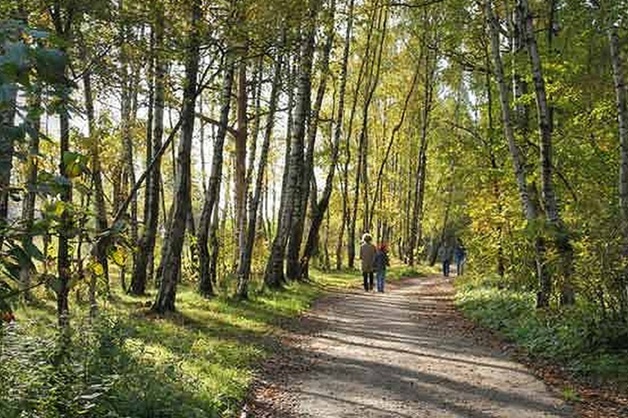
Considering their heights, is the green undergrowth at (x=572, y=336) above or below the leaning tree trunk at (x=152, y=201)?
below

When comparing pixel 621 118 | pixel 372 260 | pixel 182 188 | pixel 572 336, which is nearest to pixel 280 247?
pixel 372 260

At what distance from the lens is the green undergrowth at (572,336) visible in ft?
25.9

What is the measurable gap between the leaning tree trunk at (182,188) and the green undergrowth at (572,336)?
244 inches

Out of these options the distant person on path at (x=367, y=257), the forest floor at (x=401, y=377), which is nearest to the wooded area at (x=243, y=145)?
the forest floor at (x=401, y=377)

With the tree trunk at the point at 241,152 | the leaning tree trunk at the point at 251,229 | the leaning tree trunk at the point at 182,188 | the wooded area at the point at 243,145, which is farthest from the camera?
the tree trunk at the point at 241,152

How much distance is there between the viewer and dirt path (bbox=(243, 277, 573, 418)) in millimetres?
6586

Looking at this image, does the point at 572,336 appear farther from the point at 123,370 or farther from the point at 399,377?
the point at 123,370

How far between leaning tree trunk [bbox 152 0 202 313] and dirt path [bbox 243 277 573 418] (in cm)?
294

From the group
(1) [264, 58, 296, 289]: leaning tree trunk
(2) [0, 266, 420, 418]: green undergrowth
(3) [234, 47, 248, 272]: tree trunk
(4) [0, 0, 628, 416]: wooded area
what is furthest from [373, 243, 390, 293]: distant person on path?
(2) [0, 266, 420, 418]: green undergrowth

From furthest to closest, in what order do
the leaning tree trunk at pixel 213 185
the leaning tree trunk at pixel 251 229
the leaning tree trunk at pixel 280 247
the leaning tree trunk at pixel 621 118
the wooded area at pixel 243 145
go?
1. the leaning tree trunk at pixel 280 247
2. the leaning tree trunk at pixel 251 229
3. the leaning tree trunk at pixel 213 185
4. the leaning tree trunk at pixel 621 118
5. the wooded area at pixel 243 145

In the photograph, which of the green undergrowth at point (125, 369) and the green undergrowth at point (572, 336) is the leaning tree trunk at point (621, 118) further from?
the green undergrowth at point (125, 369)

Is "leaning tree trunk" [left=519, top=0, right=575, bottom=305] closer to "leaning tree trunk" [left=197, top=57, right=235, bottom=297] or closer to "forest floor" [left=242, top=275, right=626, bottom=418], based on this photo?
"forest floor" [left=242, top=275, right=626, bottom=418]

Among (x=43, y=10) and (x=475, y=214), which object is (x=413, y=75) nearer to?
(x=475, y=214)

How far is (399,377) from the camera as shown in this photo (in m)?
8.00
